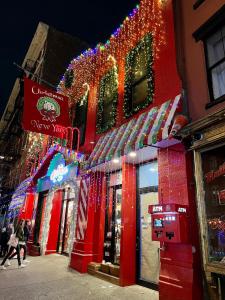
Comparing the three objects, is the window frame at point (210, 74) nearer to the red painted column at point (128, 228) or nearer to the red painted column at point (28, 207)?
the red painted column at point (128, 228)

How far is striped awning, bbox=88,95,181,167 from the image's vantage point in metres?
6.29

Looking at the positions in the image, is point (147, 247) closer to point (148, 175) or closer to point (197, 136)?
point (148, 175)

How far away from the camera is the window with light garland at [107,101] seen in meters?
9.91

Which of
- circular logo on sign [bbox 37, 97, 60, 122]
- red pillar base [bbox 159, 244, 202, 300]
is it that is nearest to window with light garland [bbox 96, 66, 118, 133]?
circular logo on sign [bbox 37, 97, 60, 122]

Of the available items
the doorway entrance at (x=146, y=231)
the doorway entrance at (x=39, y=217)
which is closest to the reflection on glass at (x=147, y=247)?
the doorway entrance at (x=146, y=231)

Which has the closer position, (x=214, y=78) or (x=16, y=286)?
(x=214, y=78)

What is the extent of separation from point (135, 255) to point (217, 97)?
5390 mm

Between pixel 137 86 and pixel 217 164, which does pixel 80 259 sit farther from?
pixel 137 86

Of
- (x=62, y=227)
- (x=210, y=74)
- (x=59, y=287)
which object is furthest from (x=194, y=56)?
(x=62, y=227)

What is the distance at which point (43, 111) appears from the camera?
31.1 ft

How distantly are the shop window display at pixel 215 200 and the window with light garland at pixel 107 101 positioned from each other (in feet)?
15.6

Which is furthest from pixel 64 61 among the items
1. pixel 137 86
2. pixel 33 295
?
pixel 33 295

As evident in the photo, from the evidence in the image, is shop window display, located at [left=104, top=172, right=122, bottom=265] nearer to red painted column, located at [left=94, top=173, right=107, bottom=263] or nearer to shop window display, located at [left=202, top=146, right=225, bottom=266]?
red painted column, located at [left=94, top=173, right=107, bottom=263]

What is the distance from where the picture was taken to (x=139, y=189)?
841 centimetres
